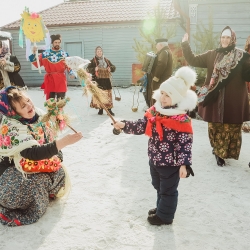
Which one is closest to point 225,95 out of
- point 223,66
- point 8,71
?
point 223,66

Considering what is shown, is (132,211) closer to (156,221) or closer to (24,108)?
(156,221)

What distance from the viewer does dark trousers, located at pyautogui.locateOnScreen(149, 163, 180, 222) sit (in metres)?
2.56

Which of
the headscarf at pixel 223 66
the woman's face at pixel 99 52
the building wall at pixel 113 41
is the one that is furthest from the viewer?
the building wall at pixel 113 41

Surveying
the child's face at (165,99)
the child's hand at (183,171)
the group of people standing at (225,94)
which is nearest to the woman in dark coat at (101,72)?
the group of people standing at (225,94)

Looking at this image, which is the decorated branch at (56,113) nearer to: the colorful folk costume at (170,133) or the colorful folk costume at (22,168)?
the colorful folk costume at (22,168)

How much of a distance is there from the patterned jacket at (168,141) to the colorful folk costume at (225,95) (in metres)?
1.79

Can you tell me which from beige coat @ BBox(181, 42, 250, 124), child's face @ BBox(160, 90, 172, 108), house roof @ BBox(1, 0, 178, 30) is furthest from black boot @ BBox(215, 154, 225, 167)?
house roof @ BBox(1, 0, 178, 30)

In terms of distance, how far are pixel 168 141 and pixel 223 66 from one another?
1942 mm

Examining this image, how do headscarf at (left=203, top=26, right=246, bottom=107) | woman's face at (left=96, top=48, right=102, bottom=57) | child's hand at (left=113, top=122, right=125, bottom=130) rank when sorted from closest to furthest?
child's hand at (left=113, top=122, right=125, bottom=130) → headscarf at (left=203, top=26, right=246, bottom=107) → woman's face at (left=96, top=48, right=102, bottom=57)

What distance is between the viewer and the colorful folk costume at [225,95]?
3.91 meters

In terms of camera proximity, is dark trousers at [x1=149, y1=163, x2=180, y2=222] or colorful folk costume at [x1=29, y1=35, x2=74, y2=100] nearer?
dark trousers at [x1=149, y1=163, x2=180, y2=222]

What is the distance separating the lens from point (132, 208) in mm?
3020

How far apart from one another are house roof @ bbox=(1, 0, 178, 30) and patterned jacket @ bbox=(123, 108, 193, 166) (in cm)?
1274

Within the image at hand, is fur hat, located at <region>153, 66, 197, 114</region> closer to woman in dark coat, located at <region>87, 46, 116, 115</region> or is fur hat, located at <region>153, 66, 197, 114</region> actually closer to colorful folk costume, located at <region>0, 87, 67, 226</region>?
colorful folk costume, located at <region>0, 87, 67, 226</region>
